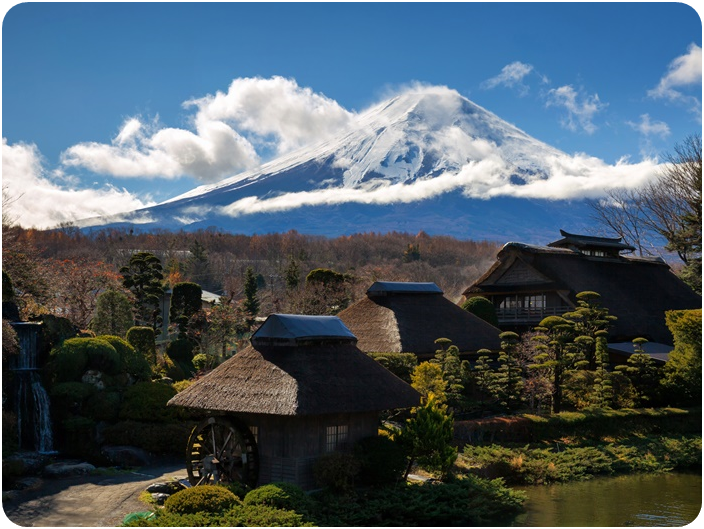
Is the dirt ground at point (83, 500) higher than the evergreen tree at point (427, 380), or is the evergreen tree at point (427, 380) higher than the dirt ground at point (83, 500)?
the evergreen tree at point (427, 380)

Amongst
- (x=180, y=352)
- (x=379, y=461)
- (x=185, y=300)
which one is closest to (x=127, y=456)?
(x=379, y=461)

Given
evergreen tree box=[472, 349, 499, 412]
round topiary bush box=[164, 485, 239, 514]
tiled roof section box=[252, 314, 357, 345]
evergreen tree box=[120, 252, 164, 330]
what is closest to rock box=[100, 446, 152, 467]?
tiled roof section box=[252, 314, 357, 345]

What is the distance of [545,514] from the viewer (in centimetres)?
1850

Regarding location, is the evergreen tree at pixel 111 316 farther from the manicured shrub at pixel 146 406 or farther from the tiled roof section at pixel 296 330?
the tiled roof section at pixel 296 330

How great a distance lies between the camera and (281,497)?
Result: 16000 millimetres

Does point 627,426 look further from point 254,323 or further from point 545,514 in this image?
point 254,323

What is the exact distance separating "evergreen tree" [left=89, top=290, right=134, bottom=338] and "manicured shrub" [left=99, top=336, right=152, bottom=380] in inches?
362

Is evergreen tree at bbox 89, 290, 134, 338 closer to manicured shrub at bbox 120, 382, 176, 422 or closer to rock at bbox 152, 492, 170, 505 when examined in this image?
manicured shrub at bbox 120, 382, 176, 422

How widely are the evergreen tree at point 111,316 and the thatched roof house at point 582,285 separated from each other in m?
17.9

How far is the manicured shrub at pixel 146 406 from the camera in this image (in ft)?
76.9

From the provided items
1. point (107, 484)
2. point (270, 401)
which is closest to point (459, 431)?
point (270, 401)

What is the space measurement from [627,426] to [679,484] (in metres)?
5.05

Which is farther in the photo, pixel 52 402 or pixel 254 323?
pixel 254 323

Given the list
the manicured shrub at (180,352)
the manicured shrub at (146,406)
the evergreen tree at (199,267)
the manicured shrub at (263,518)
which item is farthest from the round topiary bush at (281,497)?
the evergreen tree at (199,267)
